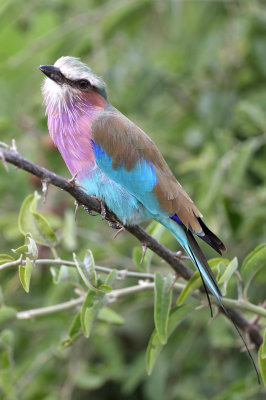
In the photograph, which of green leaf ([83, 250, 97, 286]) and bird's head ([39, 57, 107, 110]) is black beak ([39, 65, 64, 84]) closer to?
Answer: bird's head ([39, 57, 107, 110])

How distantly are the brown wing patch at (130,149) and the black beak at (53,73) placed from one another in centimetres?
23

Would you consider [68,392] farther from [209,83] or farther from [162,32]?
[162,32]

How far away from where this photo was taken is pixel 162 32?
18.3 feet

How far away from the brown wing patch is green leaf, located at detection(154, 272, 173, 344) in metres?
0.41

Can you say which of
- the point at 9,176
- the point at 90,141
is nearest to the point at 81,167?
the point at 90,141

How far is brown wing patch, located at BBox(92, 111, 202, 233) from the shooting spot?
2510 millimetres

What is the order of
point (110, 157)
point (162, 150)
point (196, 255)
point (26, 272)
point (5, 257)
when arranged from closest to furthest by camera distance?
1. point (26, 272)
2. point (5, 257)
3. point (196, 255)
4. point (110, 157)
5. point (162, 150)

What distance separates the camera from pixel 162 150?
3.81m

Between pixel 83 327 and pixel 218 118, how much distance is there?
208 centimetres

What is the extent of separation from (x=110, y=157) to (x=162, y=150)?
1327 millimetres

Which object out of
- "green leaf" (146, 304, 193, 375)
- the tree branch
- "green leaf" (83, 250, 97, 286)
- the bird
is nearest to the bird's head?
the bird

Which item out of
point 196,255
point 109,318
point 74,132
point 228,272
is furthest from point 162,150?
point 228,272

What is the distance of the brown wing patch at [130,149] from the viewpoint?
2.51 metres

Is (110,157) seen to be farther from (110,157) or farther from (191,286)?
(191,286)
